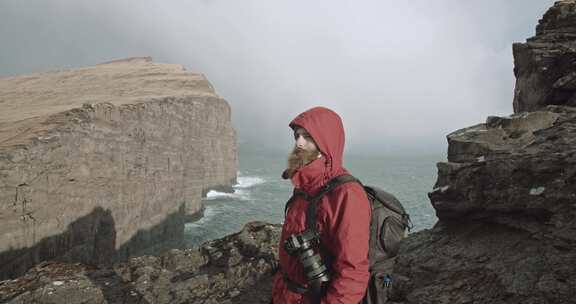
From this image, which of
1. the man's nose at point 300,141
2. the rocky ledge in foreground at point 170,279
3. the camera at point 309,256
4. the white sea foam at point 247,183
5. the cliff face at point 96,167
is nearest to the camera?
the camera at point 309,256

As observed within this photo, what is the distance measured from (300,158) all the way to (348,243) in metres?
0.89

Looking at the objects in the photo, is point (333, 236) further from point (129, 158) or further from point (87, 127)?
point (129, 158)

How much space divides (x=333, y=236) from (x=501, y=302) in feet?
8.90

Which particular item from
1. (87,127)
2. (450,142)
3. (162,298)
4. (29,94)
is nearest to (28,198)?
(87,127)

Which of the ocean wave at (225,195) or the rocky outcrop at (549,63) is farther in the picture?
the ocean wave at (225,195)

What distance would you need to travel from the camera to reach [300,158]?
9.39ft

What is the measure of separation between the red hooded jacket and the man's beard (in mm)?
56

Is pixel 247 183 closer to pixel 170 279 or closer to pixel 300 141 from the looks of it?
pixel 170 279

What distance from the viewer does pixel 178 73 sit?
61.3 meters

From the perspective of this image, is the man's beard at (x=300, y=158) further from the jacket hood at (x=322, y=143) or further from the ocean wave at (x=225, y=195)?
the ocean wave at (x=225, y=195)

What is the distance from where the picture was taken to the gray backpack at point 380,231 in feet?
8.32

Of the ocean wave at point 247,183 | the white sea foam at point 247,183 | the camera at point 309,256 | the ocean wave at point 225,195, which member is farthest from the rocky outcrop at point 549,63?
the white sea foam at point 247,183

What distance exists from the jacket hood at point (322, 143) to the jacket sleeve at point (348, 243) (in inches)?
11.6

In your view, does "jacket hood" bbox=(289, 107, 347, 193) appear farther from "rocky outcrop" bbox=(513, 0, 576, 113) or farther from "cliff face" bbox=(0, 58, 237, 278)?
"cliff face" bbox=(0, 58, 237, 278)
